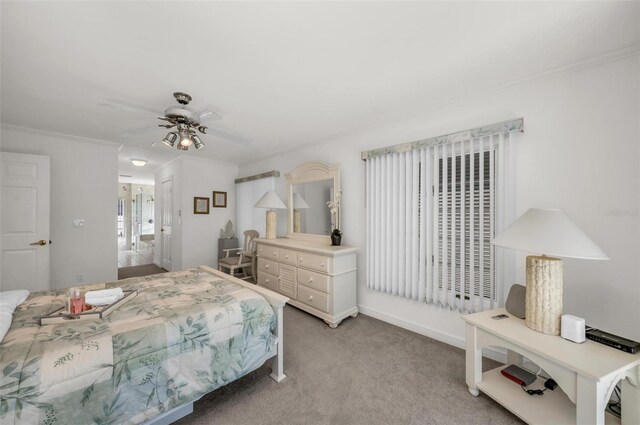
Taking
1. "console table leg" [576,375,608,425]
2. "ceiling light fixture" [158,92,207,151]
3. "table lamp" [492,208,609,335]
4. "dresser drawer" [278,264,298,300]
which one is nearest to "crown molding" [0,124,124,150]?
"ceiling light fixture" [158,92,207,151]

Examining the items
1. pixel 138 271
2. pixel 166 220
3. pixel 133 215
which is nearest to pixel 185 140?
pixel 166 220

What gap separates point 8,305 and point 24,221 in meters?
2.39

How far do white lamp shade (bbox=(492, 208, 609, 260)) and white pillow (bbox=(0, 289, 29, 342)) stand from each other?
2866mm

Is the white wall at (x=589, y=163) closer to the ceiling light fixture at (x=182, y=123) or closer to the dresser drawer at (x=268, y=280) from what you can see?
the dresser drawer at (x=268, y=280)

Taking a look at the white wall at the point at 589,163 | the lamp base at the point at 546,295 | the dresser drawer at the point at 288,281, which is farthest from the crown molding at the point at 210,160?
the lamp base at the point at 546,295

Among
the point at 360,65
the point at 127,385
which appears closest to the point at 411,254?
the point at 360,65

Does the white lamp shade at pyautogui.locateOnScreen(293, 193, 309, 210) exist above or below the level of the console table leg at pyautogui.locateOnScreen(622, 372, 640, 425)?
above

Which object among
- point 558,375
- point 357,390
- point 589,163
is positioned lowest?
point 357,390

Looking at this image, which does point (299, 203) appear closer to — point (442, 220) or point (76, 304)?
point (442, 220)

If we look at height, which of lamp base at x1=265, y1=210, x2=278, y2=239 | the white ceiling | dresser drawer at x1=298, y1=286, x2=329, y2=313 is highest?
the white ceiling

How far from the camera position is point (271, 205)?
151 inches

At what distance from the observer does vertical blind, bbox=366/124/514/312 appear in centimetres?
216

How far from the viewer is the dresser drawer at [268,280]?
11.8 feet

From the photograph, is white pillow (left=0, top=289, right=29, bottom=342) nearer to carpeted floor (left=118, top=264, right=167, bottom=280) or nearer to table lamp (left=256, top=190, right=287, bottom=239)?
table lamp (left=256, top=190, right=287, bottom=239)
